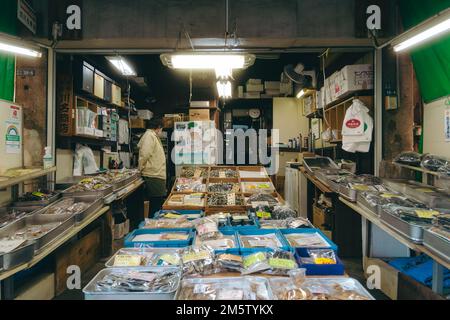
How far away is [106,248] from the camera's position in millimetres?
4371

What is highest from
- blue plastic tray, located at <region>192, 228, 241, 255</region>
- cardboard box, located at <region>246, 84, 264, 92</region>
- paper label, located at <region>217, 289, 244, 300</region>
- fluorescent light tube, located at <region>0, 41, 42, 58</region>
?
cardboard box, located at <region>246, 84, 264, 92</region>

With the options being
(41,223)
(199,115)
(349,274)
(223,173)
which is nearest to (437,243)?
(349,274)

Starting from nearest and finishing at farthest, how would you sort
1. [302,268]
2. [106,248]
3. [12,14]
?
1. [302,268]
2. [12,14]
3. [106,248]

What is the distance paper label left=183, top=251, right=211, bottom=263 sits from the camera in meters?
1.97

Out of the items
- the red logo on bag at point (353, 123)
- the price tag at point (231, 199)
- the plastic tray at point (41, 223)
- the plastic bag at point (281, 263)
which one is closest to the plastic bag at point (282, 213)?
the price tag at point (231, 199)

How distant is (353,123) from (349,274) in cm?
198

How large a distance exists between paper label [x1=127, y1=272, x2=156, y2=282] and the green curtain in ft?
8.54

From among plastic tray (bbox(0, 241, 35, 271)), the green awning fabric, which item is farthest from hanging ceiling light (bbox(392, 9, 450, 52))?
plastic tray (bbox(0, 241, 35, 271))

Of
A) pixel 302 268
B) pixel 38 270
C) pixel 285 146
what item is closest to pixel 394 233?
pixel 302 268

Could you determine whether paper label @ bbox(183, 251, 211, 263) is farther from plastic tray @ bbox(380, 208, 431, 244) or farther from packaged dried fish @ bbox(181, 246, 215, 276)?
plastic tray @ bbox(380, 208, 431, 244)

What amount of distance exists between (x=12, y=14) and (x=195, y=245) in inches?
128

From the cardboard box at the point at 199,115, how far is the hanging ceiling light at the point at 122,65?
1.88 m

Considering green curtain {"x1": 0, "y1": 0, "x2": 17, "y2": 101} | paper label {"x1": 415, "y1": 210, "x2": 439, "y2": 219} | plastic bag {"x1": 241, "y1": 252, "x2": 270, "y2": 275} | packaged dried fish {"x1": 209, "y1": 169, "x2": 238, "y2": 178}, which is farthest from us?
packaged dried fish {"x1": 209, "y1": 169, "x2": 238, "y2": 178}
